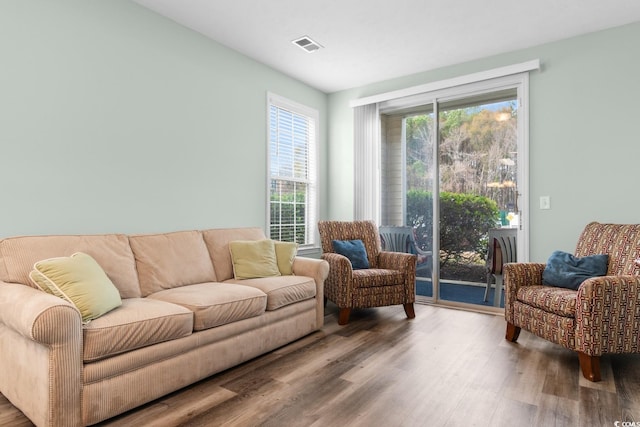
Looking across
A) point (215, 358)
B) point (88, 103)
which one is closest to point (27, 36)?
point (88, 103)

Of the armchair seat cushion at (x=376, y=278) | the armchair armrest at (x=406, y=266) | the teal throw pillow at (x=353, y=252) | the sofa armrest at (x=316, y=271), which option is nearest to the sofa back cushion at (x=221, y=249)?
the sofa armrest at (x=316, y=271)

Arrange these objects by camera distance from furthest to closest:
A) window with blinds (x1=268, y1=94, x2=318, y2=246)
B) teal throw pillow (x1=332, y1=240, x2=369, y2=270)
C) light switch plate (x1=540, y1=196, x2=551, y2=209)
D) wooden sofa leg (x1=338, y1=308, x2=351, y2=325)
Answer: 1. window with blinds (x1=268, y1=94, x2=318, y2=246)
2. teal throw pillow (x1=332, y1=240, x2=369, y2=270)
3. light switch plate (x1=540, y1=196, x2=551, y2=209)
4. wooden sofa leg (x1=338, y1=308, x2=351, y2=325)

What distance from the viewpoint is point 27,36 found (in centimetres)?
239

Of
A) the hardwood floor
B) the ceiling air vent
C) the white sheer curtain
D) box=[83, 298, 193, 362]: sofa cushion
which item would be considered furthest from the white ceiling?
the hardwood floor

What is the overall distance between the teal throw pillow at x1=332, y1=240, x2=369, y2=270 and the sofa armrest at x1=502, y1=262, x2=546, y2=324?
4.56 ft

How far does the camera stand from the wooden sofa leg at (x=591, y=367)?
7.58 feet

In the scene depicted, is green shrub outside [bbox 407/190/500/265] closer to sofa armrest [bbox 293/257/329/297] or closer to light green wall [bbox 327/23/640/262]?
light green wall [bbox 327/23/640/262]

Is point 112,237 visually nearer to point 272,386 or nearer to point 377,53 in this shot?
point 272,386

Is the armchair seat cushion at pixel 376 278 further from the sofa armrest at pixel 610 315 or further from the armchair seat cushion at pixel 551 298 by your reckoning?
the sofa armrest at pixel 610 315

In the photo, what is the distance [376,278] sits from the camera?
11.8 ft

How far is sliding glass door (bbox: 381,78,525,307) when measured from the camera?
3.97m

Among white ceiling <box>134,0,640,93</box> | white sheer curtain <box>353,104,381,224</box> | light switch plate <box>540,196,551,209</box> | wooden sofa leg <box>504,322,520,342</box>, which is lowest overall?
wooden sofa leg <box>504,322,520,342</box>

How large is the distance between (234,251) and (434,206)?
7.89 feet

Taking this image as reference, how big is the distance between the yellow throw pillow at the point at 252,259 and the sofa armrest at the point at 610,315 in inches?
89.6
